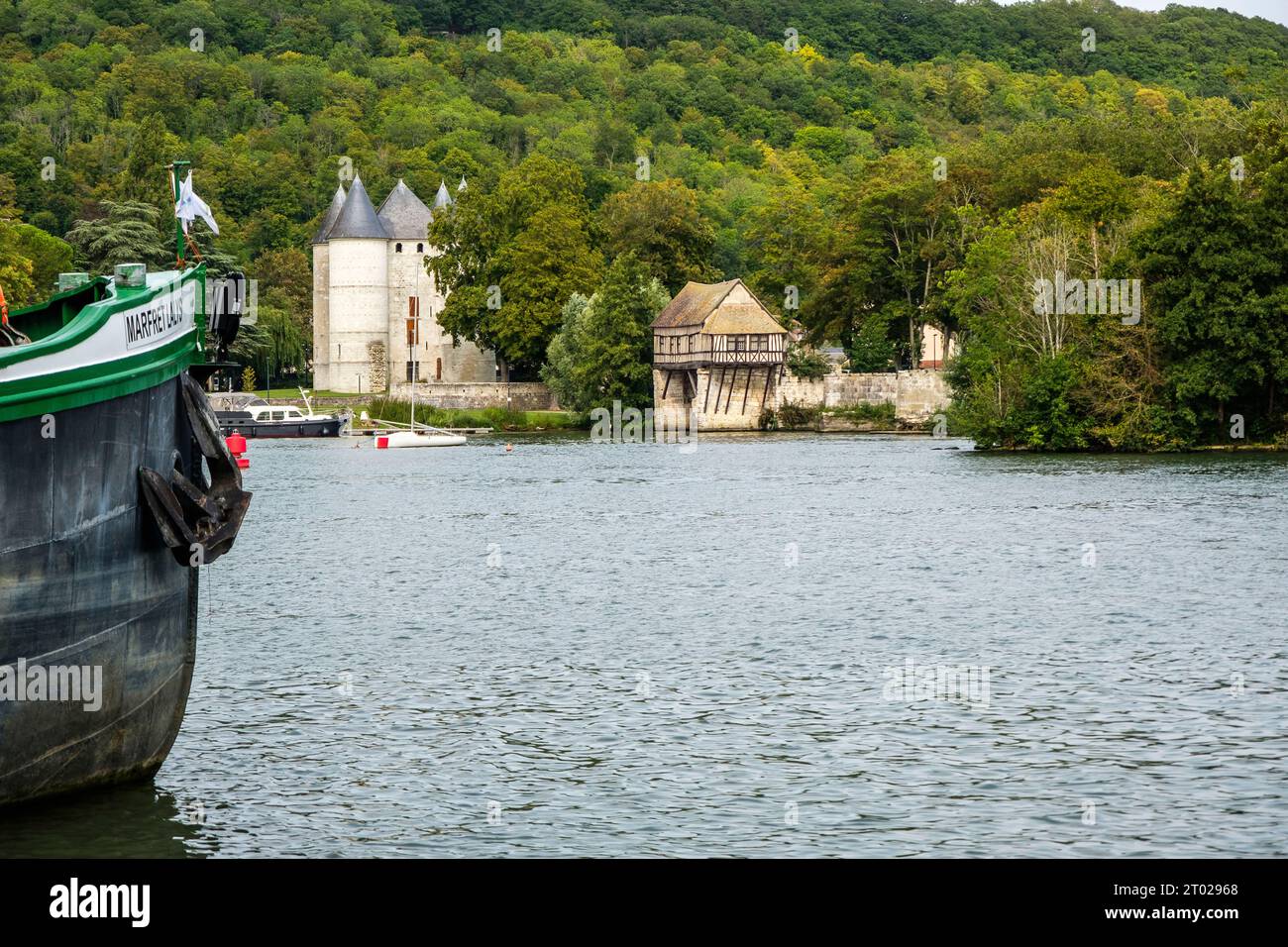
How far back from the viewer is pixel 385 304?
125625 mm

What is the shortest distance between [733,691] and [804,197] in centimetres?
9661

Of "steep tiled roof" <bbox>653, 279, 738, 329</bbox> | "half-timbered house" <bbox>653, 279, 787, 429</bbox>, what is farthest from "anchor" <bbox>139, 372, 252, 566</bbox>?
"steep tiled roof" <bbox>653, 279, 738, 329</bbox>

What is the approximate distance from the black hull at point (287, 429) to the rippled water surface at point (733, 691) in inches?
2211

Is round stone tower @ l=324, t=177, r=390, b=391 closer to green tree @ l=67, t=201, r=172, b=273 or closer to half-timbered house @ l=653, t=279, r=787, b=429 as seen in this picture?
green tree @ l=67, t=201, r=172, b=273

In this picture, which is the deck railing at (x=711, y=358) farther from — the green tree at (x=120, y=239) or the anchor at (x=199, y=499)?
the anchor at (x=199, y=499)

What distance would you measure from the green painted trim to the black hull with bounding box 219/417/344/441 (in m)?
84.1

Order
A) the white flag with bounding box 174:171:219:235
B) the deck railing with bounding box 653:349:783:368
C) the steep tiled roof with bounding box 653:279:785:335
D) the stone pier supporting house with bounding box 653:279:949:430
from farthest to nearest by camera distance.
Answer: the steep tiled roof with bounding box 653:279:785:335 < the stone pier supporting house with bounding box 653:279:949:430 < the deck railing with bounding box 653:349:783:368 < the white flag with bounding box 174:171:219:235

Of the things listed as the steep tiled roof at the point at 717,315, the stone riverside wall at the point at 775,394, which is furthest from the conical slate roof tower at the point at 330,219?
the stone riverside wall at the point at 775,394

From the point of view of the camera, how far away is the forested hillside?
→ 6575 cm

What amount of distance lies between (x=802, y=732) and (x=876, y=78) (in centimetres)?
18530

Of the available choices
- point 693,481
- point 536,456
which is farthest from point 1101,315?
point 536,456

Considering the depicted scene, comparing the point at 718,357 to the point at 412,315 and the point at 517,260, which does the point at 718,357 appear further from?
the point at 412,315

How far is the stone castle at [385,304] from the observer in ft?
408

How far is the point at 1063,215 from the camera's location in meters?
74.9
